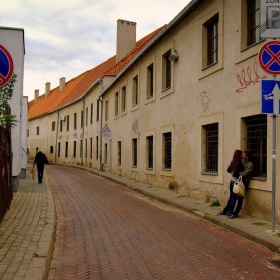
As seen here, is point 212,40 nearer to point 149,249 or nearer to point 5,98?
point 5,98

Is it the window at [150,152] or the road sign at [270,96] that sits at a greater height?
the road sign at [270,96]

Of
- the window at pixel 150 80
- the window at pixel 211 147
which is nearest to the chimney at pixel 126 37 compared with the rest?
the window at pixel 150 80

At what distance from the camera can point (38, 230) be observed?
711 centimetres

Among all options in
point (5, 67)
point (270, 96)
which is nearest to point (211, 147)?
point (270, 96)

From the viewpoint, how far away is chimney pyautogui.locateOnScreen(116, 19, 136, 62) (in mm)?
30000

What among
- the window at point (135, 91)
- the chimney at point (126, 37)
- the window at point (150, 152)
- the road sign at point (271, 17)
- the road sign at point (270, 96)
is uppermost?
the chimney at point (126, 37)

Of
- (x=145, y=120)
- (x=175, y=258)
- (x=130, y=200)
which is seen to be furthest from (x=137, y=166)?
(x=175, y=258)

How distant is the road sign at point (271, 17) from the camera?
23.5 ft

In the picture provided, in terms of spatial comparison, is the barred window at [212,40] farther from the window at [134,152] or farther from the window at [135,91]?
the window at [134,152]

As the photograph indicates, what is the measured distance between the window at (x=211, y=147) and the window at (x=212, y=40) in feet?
6.31

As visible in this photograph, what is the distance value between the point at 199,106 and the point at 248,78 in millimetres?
2827

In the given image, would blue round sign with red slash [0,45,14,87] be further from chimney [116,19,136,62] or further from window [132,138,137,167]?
chimney [116,19,136,62]

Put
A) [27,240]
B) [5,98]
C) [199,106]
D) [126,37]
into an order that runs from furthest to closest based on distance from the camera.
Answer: [126,37] → [199,106] → [5,98] → [27,240]

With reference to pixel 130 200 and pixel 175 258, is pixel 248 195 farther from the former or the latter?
pixel 130 200
